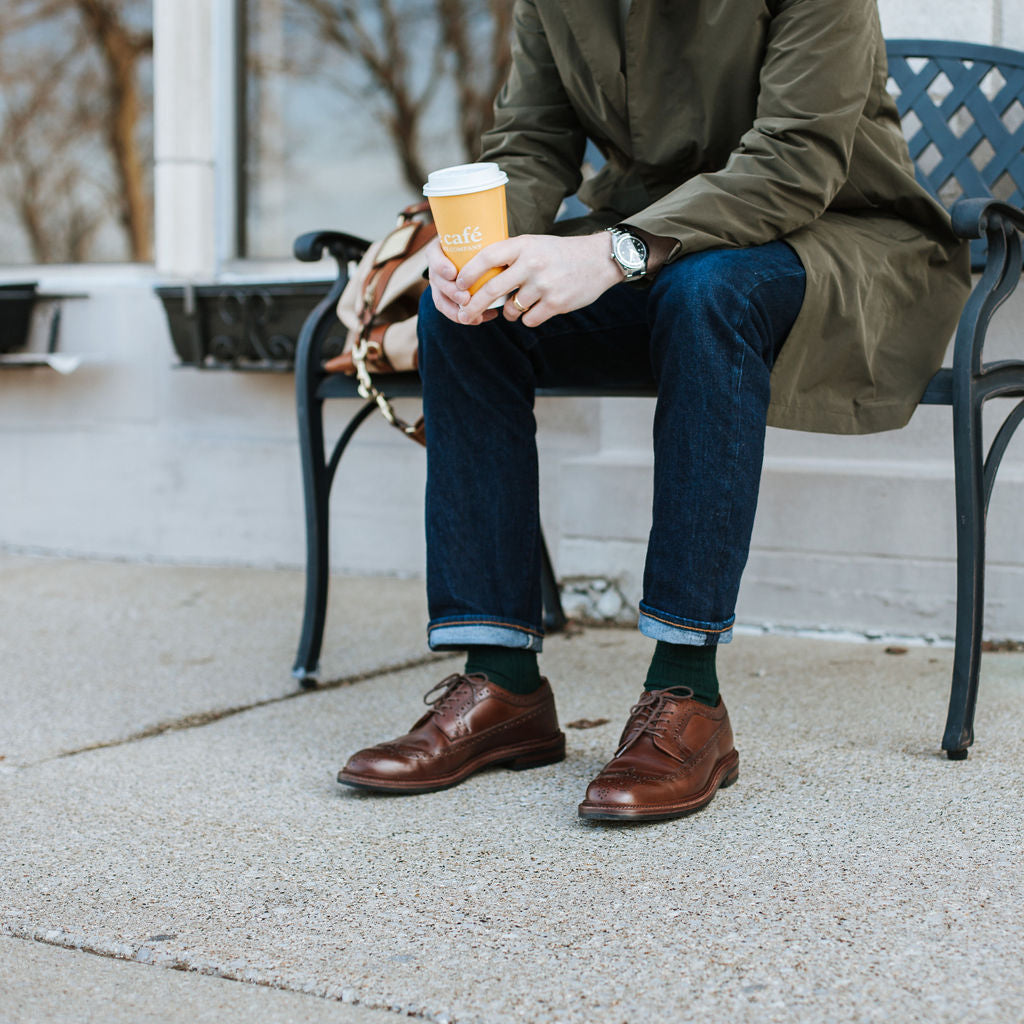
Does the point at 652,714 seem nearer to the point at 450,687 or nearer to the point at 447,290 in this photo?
the point at 450,687

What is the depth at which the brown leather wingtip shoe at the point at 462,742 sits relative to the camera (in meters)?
1.72

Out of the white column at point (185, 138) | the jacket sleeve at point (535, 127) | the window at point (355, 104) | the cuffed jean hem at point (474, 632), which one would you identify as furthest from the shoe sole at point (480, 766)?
the white column at point (185, 138)

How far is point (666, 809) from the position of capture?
1.57 m

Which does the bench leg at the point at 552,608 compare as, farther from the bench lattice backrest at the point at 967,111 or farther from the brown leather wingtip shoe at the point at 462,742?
the bench lattice backrest at the point at 967,111

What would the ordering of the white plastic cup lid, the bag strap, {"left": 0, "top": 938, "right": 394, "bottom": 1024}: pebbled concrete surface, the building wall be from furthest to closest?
1. the building wall
2. the bag strap
3. the white plastic cup lid
4. {"left": 0, "top": 938, "right": 394, "bottom": 1024}: pebbled concrete surface

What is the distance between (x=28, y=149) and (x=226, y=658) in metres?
2.87

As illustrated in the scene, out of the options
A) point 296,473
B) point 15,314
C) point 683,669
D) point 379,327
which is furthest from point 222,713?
point 15,314

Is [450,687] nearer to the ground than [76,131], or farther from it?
nearer to the ground

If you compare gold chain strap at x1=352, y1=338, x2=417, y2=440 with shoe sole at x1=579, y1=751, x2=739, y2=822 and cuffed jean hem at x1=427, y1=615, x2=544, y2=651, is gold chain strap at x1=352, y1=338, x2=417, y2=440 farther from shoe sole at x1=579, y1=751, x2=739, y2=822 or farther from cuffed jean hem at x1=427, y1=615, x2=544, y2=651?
shoe sole at x1=579, y1=751, x2=739, y2=822

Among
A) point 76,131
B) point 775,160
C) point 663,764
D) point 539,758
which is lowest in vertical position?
point 539,758

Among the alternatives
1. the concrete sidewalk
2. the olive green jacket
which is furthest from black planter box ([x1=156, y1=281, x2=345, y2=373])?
the olive green jacket

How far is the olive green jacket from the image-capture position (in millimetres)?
1700

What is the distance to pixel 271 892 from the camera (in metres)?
1.42

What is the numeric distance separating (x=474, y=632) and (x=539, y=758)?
0.23 m
